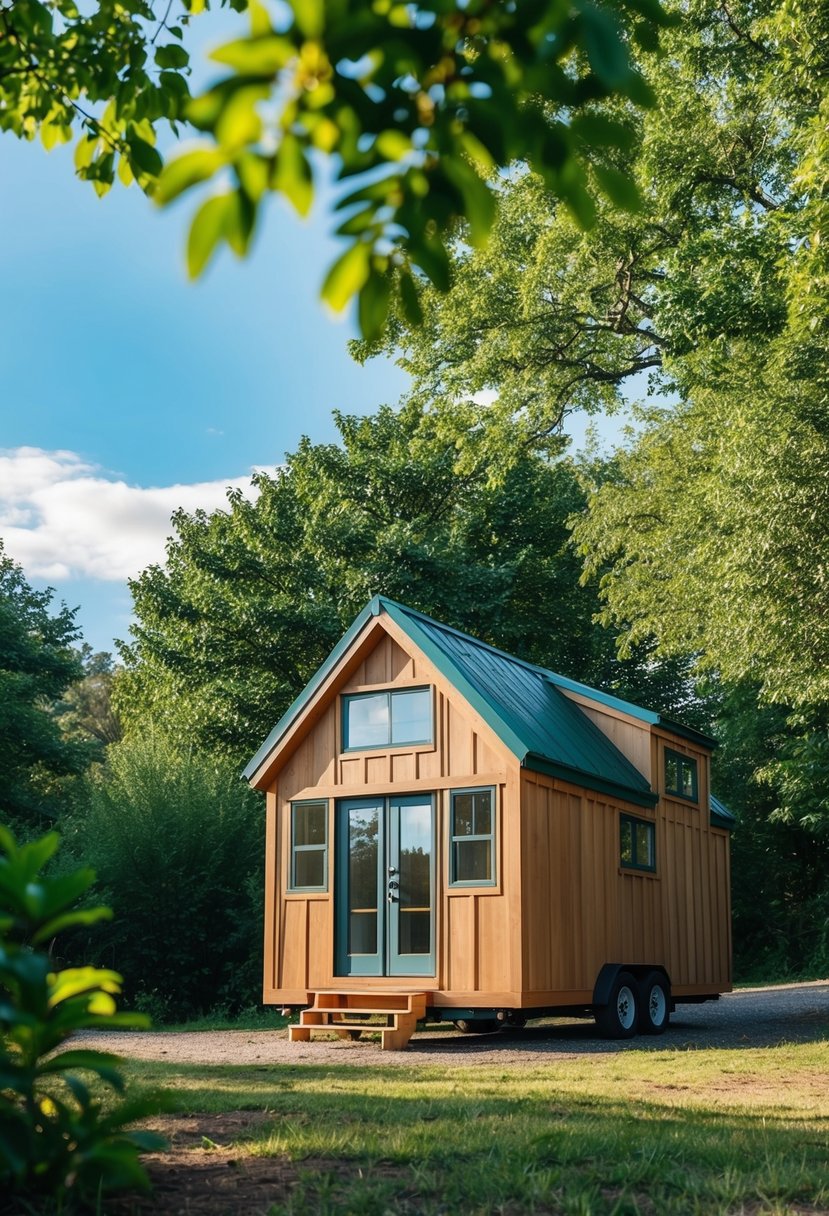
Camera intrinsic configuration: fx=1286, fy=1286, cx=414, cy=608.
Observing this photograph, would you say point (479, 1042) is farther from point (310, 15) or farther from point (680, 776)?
point (310, 15)

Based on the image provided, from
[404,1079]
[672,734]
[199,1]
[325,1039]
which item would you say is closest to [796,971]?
[672,734]

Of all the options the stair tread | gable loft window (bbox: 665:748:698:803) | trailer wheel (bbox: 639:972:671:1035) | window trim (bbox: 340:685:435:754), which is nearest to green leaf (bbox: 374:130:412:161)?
the stair tread

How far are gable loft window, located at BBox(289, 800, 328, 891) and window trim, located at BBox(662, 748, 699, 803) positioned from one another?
4902 millimetres

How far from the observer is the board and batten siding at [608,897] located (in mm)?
14844

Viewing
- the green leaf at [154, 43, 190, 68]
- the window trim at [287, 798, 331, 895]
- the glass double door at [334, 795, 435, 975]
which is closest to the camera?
the green leaf at [154, 43, 190, 68]

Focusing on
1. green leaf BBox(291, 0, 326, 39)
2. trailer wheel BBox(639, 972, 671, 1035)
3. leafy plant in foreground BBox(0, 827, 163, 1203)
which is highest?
green leaf BBox(291, 0, 326, 39)

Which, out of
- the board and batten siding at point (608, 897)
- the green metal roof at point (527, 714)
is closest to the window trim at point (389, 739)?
the green metal roof at point (527, 714)

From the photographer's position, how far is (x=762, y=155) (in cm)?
2045

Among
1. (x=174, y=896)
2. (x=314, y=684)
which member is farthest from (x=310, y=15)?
(x=174, y=896)

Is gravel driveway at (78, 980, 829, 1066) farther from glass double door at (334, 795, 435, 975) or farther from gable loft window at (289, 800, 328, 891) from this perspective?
gable loft window at (289, 800, 328, 891)

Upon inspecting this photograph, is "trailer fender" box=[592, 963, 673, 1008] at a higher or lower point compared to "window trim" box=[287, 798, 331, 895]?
lower

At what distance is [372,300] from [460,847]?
13.3m

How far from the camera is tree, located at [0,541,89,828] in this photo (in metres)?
26.1

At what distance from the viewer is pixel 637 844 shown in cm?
1730
